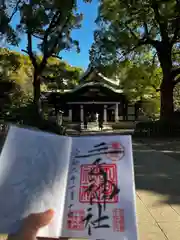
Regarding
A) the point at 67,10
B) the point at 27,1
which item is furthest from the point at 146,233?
the point at 27,1

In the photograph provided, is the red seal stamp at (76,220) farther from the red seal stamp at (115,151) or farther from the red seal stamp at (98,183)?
the red seal stamp at (115,151)

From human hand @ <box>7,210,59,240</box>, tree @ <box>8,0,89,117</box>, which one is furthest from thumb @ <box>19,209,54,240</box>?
tree @ <box>8,0,89,117</box>

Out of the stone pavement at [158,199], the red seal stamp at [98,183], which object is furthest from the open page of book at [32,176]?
the stone pavement at [158,199]

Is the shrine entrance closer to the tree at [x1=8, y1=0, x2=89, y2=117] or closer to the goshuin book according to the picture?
the tree at [x1=8, y1=0, x2=89, y2=117]

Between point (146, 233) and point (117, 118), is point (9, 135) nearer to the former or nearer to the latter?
point (146, 233)

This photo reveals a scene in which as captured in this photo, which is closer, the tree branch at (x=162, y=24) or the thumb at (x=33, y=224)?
the thumb at (x=33, y=224)

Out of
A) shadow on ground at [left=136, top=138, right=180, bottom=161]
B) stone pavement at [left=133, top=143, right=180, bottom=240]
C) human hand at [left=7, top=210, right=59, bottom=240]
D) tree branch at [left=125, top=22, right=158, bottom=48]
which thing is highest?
tree branch at [left=125, top=22, right=158, bottom=48]
